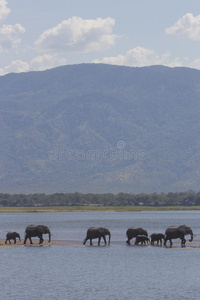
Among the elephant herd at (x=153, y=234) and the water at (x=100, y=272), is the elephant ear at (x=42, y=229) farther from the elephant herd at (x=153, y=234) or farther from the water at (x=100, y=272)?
the elephant herd at (x=153, y=234)

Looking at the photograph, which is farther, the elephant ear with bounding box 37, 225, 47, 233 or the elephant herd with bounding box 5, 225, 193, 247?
the elephant ear with bounding box 37, 225, 47, 233

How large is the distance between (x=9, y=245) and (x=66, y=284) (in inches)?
1001

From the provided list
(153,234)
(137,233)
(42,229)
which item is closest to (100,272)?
(42,229)

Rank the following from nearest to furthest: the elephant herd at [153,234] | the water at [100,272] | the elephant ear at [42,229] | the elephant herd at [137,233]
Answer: the water at [100,272] < the elephant herd at [153,234] < the elephant herd at [137,233] < the elephant ear at [42,229]

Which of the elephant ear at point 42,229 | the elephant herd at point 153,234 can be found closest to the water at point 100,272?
the elephant herd at point 153,234

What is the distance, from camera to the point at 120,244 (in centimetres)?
7025

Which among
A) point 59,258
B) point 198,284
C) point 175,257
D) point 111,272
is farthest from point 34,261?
point 198,284

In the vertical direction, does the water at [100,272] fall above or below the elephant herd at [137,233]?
below

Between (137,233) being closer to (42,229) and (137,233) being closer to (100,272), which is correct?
(42,229)

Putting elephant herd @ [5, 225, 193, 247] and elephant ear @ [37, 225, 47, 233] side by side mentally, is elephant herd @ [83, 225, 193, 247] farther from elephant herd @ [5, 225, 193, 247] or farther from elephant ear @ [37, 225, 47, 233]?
elephant ear @ [37, 225, 47, 233]

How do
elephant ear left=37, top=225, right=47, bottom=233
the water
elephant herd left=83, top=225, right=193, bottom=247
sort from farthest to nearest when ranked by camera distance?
elephant ear left=37, top=225, right=47, bottom=233 → elephant herd left=83, top=225, right=193, bottom=247 → the water

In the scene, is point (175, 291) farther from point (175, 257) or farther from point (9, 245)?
point (9, 245)

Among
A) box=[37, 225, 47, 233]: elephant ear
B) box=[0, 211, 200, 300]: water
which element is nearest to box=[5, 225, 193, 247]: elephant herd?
box=[37, 225, 47, 233]: elephant ear

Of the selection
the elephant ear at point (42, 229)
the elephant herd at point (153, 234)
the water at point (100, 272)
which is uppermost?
the elephant ear at point (42, 229)
